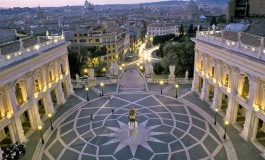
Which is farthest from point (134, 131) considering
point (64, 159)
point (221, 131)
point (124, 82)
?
point (124, 82)

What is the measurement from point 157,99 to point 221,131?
1374 centimetres

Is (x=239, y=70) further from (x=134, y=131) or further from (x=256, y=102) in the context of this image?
(x=134, y=131)

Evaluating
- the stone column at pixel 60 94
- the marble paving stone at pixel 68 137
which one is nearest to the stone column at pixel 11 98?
the marble paving stone at pixel 68 137

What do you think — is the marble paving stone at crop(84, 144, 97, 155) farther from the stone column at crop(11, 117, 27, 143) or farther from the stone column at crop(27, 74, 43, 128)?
the stone column at crop(27, 74, 43, 128)

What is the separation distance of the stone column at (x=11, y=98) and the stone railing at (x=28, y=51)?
2753 mm

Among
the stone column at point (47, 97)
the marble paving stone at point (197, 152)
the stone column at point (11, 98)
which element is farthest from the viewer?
the stone column at point (47, 97)

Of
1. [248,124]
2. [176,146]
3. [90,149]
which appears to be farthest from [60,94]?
[248,124]

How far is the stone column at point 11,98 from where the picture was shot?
91.7 feet

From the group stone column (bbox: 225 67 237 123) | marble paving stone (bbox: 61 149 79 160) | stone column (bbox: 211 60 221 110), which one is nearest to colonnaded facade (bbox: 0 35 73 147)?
marble paving stone (bbox: 61 149 79 160)

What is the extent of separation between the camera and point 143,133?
31562mm

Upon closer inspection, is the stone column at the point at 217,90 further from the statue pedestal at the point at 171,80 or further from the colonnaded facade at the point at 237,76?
the statue pedestal at the point at 171,80

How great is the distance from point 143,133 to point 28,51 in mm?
18925

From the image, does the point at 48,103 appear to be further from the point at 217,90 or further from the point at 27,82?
the point at 217,90

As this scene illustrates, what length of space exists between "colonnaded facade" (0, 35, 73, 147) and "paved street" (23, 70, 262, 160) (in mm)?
2777
